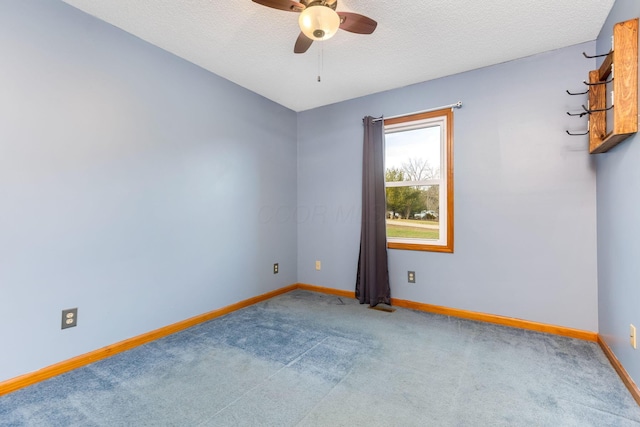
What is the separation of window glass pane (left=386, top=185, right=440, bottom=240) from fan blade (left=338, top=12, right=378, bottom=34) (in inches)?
72.8

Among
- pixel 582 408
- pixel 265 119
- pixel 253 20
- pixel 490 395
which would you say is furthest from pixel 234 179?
pixel 582 408

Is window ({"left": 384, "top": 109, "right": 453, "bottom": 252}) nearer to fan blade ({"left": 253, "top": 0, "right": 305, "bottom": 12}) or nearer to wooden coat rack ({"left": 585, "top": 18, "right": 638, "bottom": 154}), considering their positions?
wooden coat rack ({"left": 585, "top": 18, "right": 638, "bottom": 154})

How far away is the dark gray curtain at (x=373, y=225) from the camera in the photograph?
130 inches

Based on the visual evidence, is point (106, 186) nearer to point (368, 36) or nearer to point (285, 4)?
point (285, 4)

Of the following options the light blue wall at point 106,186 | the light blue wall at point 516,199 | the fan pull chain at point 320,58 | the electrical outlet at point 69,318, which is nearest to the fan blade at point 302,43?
the fan pull chain at point 320,58

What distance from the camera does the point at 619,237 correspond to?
75.4 inches

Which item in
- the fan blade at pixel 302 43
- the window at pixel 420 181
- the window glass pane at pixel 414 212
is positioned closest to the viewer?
the fan blade at pixel 302 43

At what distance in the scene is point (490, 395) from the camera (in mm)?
1701

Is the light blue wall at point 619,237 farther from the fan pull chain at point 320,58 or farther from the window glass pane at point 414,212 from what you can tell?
the fan pull chain at point 320,58

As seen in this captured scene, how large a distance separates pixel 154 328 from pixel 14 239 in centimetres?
116

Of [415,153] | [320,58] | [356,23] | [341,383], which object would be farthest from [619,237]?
[320,58]

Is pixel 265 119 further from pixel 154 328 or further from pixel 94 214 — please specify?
pixel 154 328

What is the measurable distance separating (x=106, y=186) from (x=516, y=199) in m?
3.42

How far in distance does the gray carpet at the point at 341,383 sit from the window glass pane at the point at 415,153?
1.63 m
